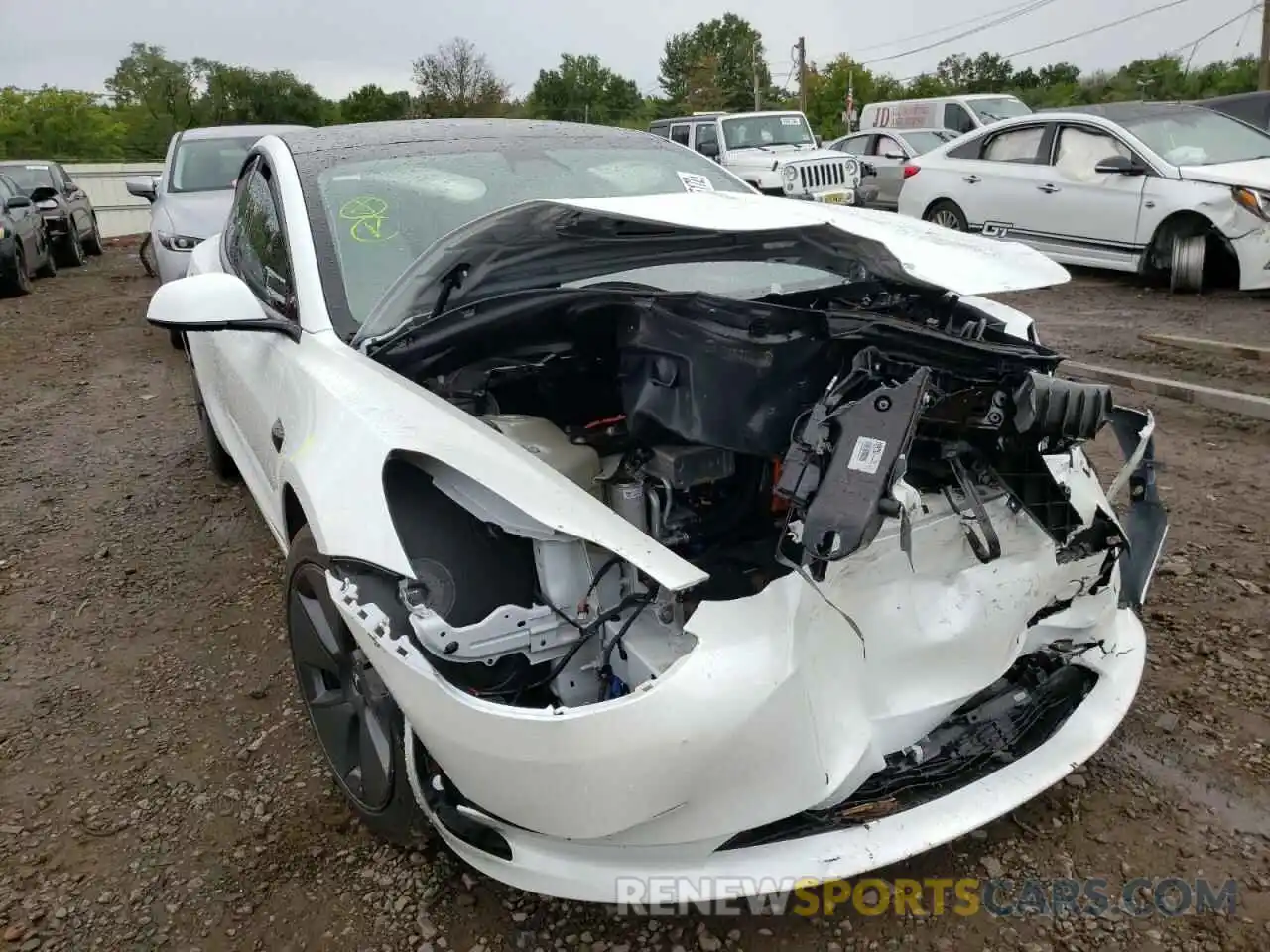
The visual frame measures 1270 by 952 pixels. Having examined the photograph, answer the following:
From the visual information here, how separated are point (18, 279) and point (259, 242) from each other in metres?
10.8

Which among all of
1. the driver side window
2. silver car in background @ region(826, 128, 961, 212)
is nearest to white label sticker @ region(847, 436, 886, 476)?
the driver side window

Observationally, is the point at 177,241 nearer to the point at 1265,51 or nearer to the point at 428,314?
the point at 428,314

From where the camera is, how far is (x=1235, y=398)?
15.3 ft

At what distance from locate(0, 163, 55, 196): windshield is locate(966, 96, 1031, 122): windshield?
47.7ft

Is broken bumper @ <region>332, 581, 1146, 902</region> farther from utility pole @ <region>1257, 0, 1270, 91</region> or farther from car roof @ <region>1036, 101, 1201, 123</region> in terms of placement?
utility pole @ <region>1257, 0, 1270, 91</region>

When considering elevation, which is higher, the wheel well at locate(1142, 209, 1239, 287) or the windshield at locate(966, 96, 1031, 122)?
the windshield at locate(966, 96, 1031, 122)

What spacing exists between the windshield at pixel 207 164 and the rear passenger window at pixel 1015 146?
22.3ft

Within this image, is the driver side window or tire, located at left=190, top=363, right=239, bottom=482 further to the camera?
tire, located at left=190, top=363, right=239, bottom=482

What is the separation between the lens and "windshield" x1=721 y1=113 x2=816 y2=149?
14.3m

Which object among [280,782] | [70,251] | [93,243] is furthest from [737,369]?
[93,243]

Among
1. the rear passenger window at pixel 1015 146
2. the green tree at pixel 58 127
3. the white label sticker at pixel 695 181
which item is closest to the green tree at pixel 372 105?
the green tree at pixel 58 127

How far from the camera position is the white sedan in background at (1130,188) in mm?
7281

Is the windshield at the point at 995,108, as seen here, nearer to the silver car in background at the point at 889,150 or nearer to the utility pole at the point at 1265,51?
the silver car in background at the point at 889,150

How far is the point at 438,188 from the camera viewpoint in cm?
301
